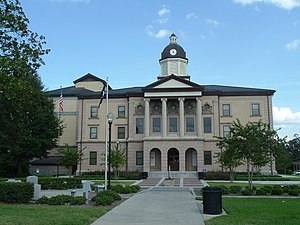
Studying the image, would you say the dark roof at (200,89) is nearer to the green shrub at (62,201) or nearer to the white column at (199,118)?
the white column at (199,118)

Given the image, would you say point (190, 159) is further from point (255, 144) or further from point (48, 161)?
point (255, 144)

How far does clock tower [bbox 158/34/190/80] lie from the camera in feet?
184

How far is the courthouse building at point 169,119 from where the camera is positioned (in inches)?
1955

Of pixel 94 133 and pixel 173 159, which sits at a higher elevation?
pixel 94 133

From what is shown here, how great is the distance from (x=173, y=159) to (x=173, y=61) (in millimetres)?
15638

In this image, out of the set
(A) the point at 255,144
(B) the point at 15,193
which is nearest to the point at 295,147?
(A) the point at 255,144

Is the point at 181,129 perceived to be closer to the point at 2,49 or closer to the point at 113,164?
the point at 113,164

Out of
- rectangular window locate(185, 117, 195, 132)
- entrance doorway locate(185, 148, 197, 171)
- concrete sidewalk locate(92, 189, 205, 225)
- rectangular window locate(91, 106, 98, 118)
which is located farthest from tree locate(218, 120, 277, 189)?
rectangular window locate(91, 106, 98, 118)

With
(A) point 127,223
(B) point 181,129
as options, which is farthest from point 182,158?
(A) point 127,223

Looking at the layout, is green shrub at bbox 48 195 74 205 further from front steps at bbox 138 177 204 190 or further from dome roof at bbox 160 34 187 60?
dome roof at bbox 160 34 187 60

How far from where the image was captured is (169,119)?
170 ft

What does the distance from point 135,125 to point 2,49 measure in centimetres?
3592

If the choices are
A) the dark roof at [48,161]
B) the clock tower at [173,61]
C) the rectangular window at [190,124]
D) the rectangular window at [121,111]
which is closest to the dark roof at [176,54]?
the clock tower at [173,61]

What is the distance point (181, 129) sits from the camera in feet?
163
